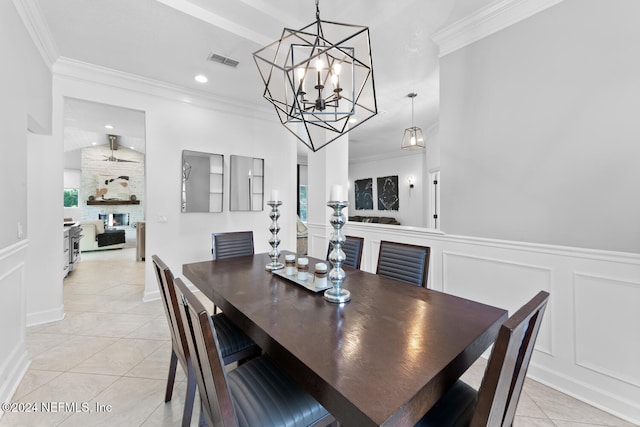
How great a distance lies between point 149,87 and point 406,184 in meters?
6.26

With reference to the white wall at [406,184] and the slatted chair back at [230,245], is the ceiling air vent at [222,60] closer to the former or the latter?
the slatted chair back at [230,245]

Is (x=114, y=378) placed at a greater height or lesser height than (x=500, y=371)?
lesser

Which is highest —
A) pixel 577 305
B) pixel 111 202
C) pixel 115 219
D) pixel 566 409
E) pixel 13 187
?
pixel 111 202

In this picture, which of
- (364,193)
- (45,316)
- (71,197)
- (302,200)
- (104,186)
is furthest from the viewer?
(302,200)

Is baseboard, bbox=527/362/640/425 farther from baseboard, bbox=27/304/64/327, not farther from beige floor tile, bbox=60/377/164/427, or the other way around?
baseboard, bbox=27/304/64/327

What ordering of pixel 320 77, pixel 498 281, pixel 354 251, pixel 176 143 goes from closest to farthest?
1. pixel 320 77
2. pixel 498 281
3. pixel 354 251
4. pixel 176 143

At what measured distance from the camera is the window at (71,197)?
7777mm

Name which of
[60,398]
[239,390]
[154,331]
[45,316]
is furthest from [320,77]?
[45,316]

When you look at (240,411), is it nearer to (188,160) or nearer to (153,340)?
(153,340)

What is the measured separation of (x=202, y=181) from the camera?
3865 millimetres

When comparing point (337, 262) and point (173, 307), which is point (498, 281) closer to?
point (337, 262)

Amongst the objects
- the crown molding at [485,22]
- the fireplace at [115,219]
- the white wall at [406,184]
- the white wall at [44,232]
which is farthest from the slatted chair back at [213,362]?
the fireplace at [115,219]

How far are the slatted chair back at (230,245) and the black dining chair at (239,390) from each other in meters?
1.54

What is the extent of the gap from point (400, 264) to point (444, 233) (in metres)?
0.82
